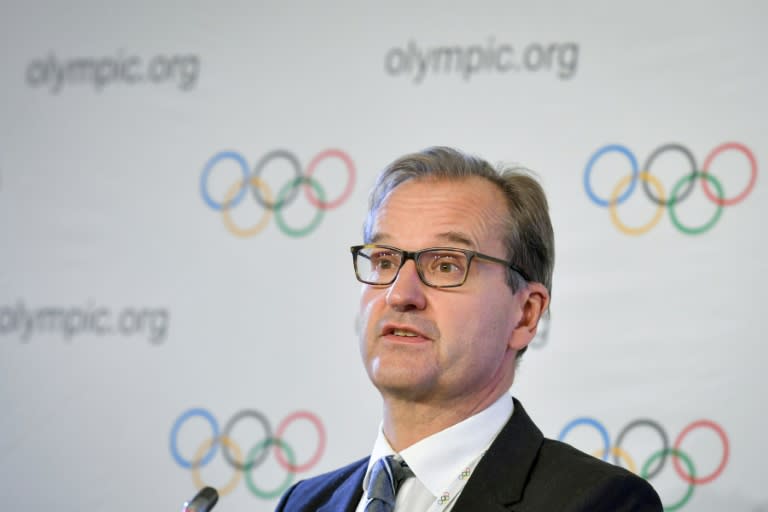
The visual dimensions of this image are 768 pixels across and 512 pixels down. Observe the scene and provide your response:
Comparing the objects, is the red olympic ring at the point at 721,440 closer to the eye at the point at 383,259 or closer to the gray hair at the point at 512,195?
the gray hair at the point at 512,195

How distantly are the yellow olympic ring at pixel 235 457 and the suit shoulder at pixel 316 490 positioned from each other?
969mm

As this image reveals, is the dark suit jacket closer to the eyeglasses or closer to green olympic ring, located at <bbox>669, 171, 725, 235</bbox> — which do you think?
the eyeglasses

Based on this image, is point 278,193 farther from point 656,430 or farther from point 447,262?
point 656,430

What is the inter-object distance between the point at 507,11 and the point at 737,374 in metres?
1.46

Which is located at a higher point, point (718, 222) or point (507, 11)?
point (507, 11)

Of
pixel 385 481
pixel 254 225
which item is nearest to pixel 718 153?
pixel 385 481

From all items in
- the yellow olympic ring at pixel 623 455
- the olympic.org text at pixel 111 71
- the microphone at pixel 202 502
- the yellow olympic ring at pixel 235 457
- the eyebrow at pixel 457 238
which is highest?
the olympic.org text at pixel 111 71

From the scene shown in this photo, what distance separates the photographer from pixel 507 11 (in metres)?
3.59

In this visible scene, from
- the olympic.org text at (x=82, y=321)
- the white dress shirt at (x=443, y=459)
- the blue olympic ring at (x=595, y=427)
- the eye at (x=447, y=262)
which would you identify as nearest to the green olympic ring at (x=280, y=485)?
the olympic.org text at (x=82, y=321)

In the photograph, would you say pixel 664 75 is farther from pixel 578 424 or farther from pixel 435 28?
pixel 578 424

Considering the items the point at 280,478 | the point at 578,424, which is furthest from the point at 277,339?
the point at 578,424

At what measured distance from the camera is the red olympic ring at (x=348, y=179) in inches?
147

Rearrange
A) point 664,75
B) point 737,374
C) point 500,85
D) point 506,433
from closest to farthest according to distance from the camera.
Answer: point 506,433
point 737,374
point 664,75
point 500,85

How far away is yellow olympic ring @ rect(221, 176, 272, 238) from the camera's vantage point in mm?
3836
